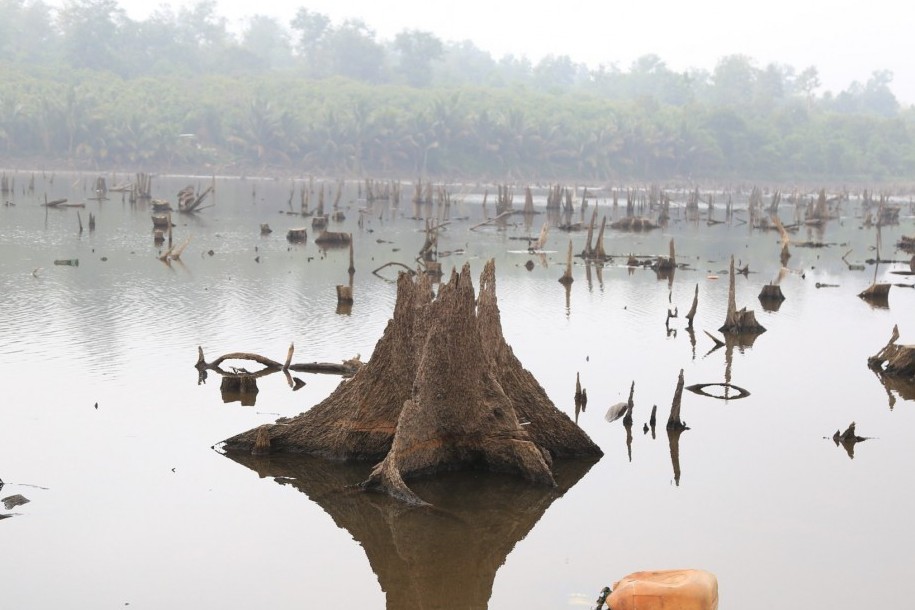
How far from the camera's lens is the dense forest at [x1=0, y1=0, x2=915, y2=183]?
93500 millimetres

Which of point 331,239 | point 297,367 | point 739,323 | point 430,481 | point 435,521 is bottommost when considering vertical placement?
point 435,521

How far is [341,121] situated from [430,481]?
297 feet

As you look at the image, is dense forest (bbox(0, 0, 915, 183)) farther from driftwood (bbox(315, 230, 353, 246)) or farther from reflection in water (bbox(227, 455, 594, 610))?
reflection in water (bbox(227, 455, 594, 610))

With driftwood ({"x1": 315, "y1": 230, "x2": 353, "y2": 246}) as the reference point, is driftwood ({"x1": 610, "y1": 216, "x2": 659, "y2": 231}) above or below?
above

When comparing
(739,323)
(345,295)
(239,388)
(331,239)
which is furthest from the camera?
(331,239)

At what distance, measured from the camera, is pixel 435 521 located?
1000 cm

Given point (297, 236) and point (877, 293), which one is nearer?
point (877, 293)

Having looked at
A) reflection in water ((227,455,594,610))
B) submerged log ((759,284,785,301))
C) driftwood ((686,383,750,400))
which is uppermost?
submerged log ((759,284,785,301))

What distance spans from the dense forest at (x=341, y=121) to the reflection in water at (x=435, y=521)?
82.7 metres

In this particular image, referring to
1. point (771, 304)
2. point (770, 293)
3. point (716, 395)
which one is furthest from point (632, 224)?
point (716, 395)

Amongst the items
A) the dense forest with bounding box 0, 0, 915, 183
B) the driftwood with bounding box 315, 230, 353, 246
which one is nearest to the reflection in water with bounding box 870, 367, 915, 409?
the driftwood with bounding box 315, 230, 353, 246

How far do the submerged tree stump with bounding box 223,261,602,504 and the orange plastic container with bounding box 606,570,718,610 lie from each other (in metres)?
2.55

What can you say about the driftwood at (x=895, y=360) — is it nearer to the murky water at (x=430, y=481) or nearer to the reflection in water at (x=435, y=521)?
the murky water at (x=430, y=481)

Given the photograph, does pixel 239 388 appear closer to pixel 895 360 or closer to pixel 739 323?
pixel 895 360
